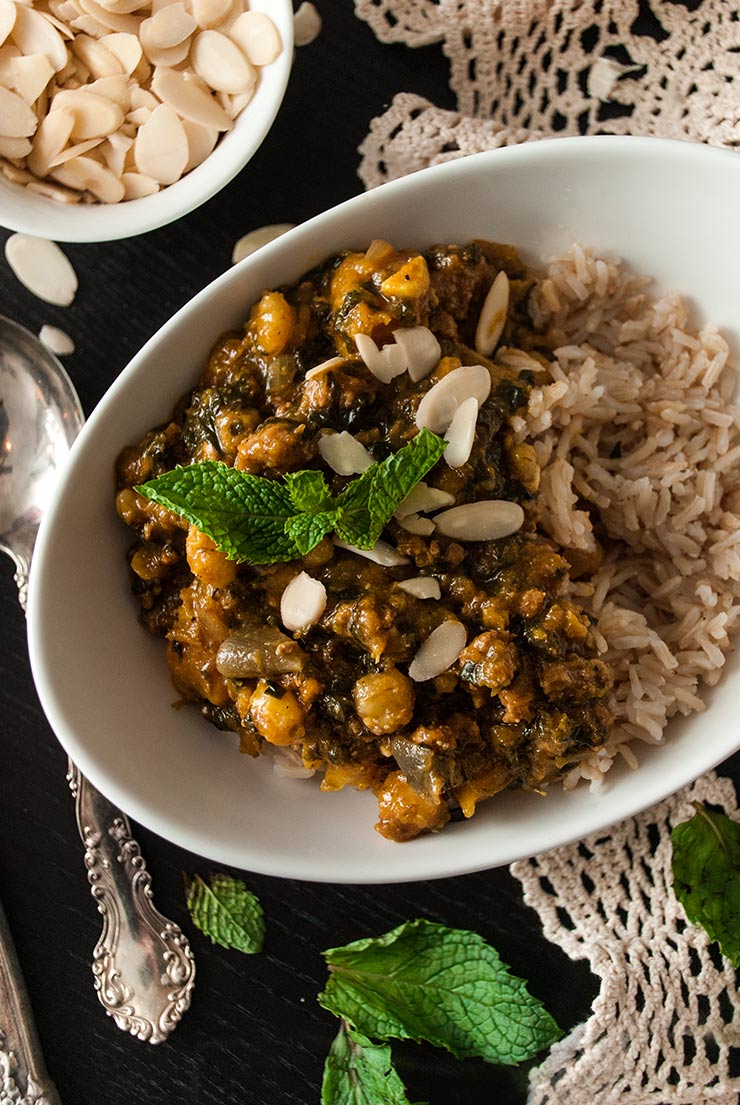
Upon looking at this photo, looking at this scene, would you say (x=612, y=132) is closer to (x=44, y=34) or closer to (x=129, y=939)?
(x=44, y=34)

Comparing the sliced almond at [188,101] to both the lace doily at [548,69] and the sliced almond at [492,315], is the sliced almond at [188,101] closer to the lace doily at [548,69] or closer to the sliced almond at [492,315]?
the lace doily at [548,69]

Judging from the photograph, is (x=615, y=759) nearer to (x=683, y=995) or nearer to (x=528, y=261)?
(x=683, y=995)

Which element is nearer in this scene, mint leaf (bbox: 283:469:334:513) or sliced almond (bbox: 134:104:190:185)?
mint leaf (bbox: 283:469:334:513)

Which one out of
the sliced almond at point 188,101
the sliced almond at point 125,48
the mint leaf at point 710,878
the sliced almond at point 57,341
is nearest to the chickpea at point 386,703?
the mint leaf at point 710,878

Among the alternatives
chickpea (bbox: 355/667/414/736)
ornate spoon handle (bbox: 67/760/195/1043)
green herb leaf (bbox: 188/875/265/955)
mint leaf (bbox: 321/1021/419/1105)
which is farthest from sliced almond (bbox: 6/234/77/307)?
mint leaf (bbox: 321/1021/419/1105)

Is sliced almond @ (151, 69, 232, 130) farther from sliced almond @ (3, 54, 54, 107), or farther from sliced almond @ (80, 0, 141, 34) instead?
sliced almond @ (3, 54, 54, 107)

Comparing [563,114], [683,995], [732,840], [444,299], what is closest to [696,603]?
[732,840]

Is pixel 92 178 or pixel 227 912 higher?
pixel 92 178

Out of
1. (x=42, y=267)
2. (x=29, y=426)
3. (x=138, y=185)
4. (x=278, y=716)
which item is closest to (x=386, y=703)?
(x=278, y=716)
